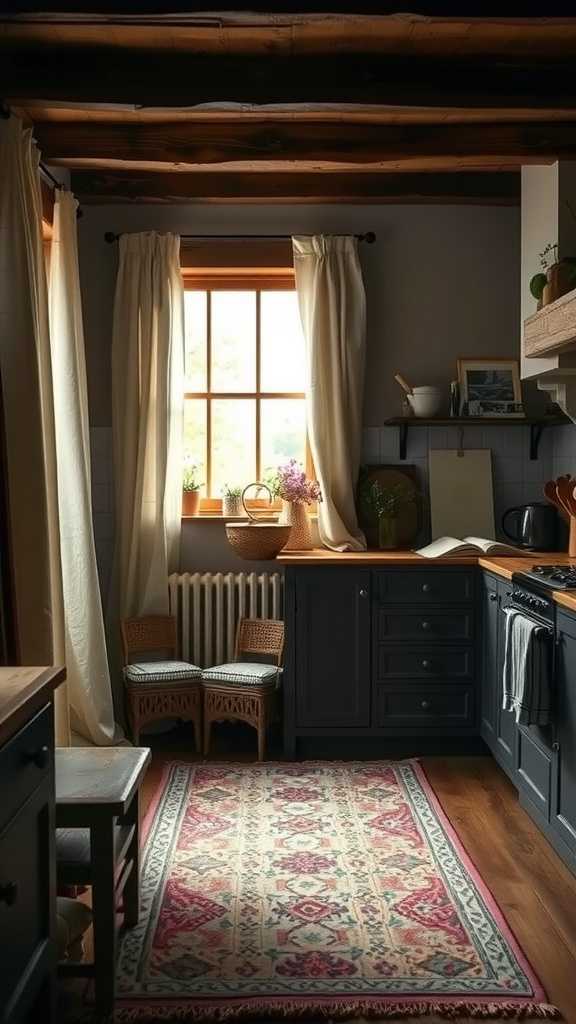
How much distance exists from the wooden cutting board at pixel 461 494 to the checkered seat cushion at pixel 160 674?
1439 mm

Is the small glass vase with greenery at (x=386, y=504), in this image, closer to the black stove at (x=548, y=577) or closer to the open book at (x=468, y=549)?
the open book at (x=468, y=549)

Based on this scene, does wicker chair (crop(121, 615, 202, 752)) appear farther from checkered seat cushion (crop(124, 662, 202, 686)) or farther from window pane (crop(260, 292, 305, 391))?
window pane (crop(260, 292, 305, 391))

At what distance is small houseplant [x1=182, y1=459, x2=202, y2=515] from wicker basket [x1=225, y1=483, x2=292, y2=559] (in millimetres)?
332

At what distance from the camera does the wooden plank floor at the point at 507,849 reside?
2607 mm

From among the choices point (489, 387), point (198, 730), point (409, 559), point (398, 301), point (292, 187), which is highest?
point (292, 187)

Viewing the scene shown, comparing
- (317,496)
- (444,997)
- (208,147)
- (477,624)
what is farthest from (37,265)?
(444,997)

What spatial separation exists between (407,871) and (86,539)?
1.89 meters

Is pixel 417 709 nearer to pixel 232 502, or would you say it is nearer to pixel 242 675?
pixel 242 675

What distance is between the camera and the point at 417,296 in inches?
193

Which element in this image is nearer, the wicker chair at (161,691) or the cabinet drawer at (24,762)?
the cabinet drawer at (24,762)

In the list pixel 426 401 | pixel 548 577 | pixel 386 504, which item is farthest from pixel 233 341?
pixel 548 577

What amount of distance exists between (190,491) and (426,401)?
129 centimetres

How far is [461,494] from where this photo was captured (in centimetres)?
488

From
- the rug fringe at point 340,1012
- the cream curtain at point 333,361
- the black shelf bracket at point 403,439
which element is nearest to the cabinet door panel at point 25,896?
the rug fringe at point 340,1012
